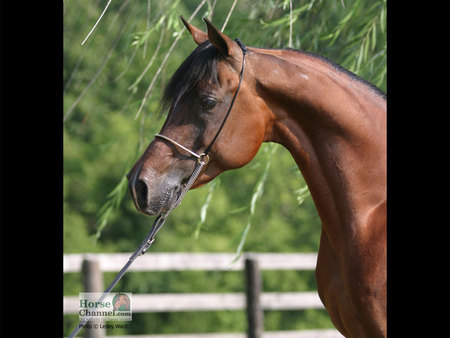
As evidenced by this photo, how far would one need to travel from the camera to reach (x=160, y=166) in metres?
2.28

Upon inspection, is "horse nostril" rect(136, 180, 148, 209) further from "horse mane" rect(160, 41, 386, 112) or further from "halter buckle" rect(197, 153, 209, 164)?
"horse mane" rect(160, 41, 386, 112)

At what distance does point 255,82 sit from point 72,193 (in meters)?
10.6

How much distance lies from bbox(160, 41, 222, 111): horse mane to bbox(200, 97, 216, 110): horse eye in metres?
0.06

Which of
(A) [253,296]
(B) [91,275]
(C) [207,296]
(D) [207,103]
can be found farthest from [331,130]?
(C) [207,296]

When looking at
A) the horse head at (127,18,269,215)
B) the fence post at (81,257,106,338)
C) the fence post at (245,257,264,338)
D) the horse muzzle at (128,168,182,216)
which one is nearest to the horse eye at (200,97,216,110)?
the horse head at (127,18,269,215)

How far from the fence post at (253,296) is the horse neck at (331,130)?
4.12 m

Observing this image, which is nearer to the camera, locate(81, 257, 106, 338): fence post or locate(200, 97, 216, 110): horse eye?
locate(200, 97, 216, 110): horse eye

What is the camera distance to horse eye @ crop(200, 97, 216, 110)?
7.56ft

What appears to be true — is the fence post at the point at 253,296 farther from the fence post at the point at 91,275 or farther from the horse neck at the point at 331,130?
the horse neck at the point at 331,130

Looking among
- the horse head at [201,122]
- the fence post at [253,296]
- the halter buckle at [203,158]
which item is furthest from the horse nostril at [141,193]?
the fence post at [253,296]

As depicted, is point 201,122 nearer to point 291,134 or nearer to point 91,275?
point 291,134

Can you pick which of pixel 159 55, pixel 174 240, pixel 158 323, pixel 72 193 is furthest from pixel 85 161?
pixel 159 55
